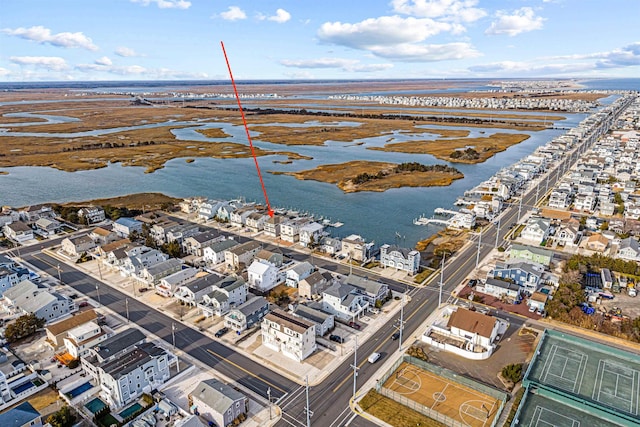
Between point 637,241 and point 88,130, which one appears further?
point 88,130

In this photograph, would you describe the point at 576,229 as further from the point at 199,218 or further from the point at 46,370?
the point at 46,370

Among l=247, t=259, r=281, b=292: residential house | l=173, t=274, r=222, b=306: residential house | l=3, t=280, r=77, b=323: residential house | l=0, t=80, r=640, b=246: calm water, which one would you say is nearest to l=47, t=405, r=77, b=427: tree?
l=3, t=280, r=77, b=323: residential house

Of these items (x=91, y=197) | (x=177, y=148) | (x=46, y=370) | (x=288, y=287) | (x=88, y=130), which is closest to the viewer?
(x=46, y=370)

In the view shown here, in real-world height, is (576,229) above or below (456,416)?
above

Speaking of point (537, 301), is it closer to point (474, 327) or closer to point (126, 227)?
point (474, 327)

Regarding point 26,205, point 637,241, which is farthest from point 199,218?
point 637,241

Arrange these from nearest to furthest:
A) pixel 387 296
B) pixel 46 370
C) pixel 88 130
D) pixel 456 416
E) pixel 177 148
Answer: pixel 456 416, pixel 46 370, pixel 387 296, pixel 177 148, pixel 88 130

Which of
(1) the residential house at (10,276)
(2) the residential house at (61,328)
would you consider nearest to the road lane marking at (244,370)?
(2) the residential house at (61,328)
